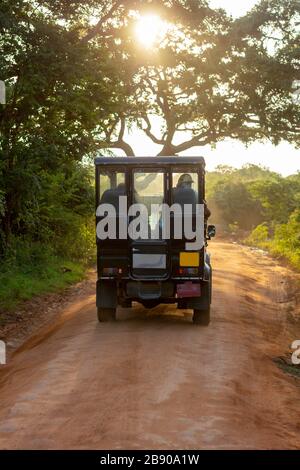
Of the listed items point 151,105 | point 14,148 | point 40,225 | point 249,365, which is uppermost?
point 151,105

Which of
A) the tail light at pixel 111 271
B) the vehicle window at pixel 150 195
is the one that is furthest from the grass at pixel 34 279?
the vehicle window at pixel 150 195

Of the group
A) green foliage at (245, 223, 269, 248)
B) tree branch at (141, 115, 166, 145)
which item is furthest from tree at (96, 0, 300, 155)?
green foliage at (245, 223, 269, 248)

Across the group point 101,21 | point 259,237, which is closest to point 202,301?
point 101,21

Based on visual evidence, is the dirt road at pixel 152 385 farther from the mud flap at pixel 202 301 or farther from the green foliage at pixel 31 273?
the green foliage at pixel 31 273

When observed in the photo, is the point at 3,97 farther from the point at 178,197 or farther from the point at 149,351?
the point at 149,351

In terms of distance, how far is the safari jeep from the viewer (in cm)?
1254

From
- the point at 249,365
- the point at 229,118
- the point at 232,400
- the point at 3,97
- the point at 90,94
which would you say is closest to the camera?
the point at 232,400

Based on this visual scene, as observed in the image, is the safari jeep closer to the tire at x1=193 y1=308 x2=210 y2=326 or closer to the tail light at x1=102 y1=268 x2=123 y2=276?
the tail light at x1=102 y1=268 x2=123 y2=276

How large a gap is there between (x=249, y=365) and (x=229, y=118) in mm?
19613

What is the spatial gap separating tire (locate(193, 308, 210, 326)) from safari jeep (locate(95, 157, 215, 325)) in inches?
15.2

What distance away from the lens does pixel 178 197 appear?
12.6 meters

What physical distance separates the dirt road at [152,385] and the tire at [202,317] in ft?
0.80

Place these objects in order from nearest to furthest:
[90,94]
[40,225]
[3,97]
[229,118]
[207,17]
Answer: [3,97]
[90,94]
[40,225]
[207,17]
[229,118]

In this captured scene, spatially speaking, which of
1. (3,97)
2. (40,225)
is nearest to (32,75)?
(3,97)
